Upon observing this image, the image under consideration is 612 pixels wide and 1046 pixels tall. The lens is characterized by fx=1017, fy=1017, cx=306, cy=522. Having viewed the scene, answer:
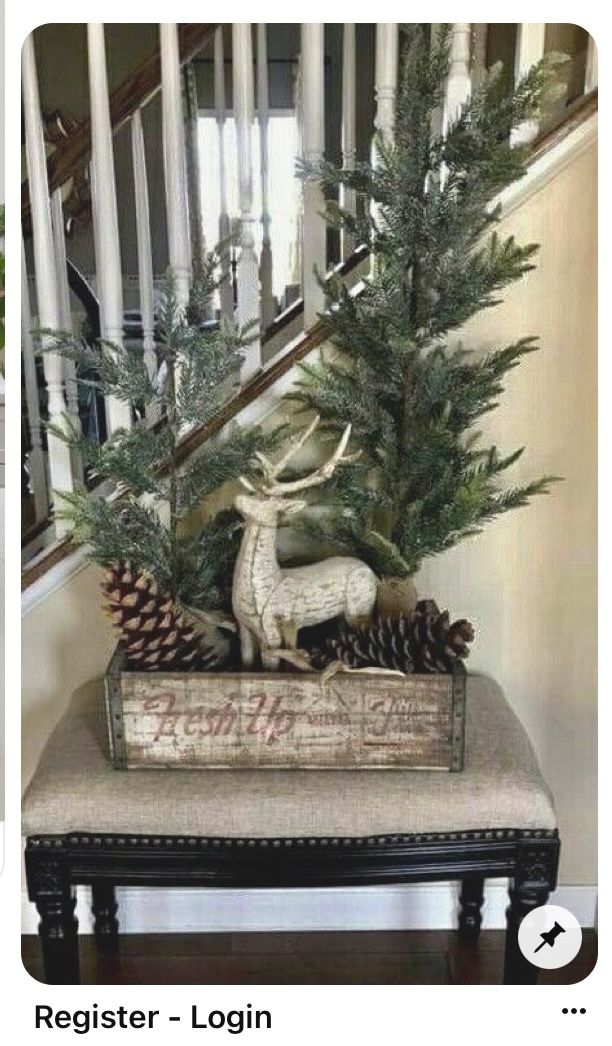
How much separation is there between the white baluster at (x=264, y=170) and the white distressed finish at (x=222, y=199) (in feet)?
0.10

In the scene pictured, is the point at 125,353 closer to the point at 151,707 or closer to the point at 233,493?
the point at 233,493

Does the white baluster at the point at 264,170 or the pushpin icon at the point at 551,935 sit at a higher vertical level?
the white baluster at the point at 264,170

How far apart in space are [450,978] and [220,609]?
0.37m

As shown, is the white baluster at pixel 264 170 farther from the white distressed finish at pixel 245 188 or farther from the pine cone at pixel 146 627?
the pine cone at pixel 146 627

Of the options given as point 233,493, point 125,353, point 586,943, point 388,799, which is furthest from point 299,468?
point 586,943

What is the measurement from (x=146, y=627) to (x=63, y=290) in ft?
1.03

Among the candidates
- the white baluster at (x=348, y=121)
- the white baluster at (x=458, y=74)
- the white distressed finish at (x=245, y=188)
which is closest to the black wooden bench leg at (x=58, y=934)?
the white distressed finish at (x=245, y=188)

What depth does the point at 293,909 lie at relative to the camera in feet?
3.15

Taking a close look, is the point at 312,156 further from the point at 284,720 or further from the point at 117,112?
the point at 284,720

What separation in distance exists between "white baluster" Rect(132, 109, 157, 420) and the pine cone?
163mm

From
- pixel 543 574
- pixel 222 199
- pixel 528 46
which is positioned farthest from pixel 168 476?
pixel 528 46

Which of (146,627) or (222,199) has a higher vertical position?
(222,199)

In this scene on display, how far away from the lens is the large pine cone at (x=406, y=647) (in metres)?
0.79

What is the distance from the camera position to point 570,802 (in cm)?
89
